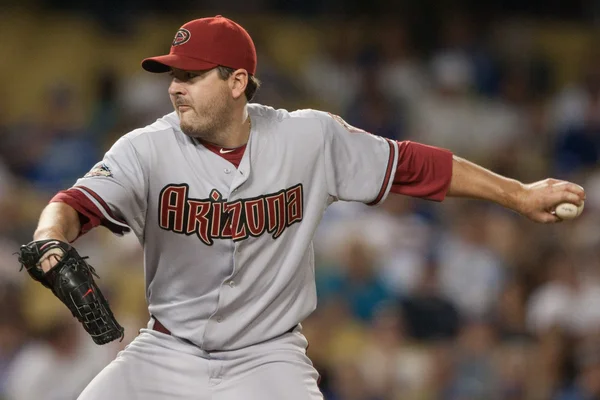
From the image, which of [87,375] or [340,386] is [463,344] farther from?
[87,375]

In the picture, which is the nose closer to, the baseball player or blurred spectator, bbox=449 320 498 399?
the baseball player

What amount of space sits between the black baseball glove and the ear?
95 cm

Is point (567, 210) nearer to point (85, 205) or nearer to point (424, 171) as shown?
point (424, 171)

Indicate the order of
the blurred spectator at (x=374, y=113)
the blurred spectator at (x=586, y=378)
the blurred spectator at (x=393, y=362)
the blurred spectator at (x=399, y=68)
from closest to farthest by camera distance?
the blurred spectator at (x=586, y=378) < the blurred spectator at (x=393, y=362) < the blurred spectator at (x=374, y=113) < the blurred spectator at (x=399, y=68)

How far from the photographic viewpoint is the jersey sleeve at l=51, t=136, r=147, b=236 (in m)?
3.21

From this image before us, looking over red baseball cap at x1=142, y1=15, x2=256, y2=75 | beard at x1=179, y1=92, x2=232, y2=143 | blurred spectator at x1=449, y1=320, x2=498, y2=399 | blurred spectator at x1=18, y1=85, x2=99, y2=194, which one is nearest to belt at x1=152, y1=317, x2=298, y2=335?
beard at x1=179, y1=92, x2=232, y2=143

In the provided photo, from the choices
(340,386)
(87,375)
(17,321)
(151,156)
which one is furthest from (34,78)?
(151,156)

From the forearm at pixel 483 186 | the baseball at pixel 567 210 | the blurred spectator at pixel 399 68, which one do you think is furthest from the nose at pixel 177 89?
the blurred spectator at pixel 399 68

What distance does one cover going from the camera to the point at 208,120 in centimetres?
351

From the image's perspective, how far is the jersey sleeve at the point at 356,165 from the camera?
12.4 feet

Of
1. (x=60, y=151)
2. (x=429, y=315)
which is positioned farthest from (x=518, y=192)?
(x=60, y=151)

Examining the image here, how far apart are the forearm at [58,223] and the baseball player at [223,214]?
15 centimetres

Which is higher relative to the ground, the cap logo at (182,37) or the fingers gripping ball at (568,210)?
the cap logo at (182,37)

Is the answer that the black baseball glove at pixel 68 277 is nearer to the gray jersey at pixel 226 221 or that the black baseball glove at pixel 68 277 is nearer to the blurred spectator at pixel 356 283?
the gray jersey at pixel 226 221
